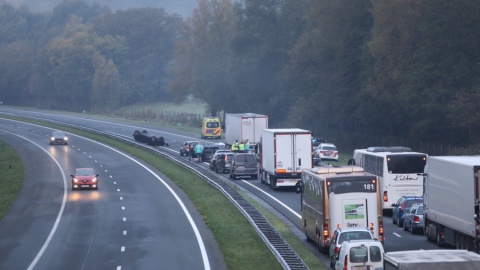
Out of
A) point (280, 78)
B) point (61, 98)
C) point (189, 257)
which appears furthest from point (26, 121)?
point (189, 257)

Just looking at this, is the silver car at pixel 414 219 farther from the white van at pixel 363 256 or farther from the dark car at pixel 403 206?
the white van at pixel 363 256

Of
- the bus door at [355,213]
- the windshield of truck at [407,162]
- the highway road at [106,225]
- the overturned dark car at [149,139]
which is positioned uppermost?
the windshield of truck at [407,162]

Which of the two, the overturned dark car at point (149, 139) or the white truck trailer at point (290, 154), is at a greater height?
the white truck trailer at point (290, 154)

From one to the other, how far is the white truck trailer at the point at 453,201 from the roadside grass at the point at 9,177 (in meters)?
22.8

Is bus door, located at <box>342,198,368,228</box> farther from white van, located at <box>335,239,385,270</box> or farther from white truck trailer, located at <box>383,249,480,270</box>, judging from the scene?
white truck trailer, located at <box>383,249,480,270</box>

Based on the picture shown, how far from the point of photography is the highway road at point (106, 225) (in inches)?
1391

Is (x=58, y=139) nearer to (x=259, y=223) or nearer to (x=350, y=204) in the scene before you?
(x=259, y=223)

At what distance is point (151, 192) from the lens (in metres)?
60.4

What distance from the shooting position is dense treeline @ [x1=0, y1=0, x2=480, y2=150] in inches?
3022

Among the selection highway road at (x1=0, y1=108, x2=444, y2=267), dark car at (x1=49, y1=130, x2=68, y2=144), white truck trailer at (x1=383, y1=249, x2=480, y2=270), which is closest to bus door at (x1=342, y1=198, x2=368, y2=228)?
highway road at (x1=0, y1=108, x2=444, y2=267)

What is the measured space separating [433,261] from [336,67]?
3280 inches

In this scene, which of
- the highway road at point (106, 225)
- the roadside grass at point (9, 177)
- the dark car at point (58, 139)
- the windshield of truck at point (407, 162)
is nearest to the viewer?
the highway road at point (106, 225)

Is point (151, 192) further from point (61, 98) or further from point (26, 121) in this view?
point (61, 98)

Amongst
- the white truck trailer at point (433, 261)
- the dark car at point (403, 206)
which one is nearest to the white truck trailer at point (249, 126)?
the dark car at point (403, 206)
